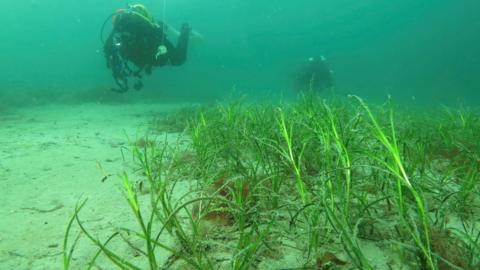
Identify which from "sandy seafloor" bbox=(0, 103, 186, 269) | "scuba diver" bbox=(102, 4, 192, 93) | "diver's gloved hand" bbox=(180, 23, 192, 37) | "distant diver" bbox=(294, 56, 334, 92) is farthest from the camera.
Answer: "distant diver" bbox=(294, 56, 334, 92)

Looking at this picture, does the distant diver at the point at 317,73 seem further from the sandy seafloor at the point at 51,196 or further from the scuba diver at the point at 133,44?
the sandy seafloor at the point at 51,196

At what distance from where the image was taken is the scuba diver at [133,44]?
8.46 m

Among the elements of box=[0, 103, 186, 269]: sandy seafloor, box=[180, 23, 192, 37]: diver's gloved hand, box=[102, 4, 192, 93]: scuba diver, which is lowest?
box=[0, 103, 186, 269]: sandy seafloor

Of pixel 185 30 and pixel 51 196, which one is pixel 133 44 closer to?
pixel 185 30

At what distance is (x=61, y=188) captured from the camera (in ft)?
9.89

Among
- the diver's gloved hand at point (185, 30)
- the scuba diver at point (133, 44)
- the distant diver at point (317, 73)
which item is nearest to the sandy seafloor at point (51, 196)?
the scuba diver at point (133, 44)

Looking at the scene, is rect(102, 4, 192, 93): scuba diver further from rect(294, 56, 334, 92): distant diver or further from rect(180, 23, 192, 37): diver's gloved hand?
rect(294, 56, 334, 92): distant diver

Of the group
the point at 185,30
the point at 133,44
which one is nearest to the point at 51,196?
the point at 133,44

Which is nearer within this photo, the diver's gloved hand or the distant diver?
the diver's gloved hand

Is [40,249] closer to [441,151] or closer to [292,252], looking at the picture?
[292,252]

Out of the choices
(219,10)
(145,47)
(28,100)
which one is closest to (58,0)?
(219,10)

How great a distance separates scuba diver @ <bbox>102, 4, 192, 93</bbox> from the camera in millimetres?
8461

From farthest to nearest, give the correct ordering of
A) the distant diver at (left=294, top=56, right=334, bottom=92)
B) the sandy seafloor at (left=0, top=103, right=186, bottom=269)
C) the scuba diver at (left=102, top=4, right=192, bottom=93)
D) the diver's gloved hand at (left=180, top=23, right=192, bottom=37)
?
the distant diver at (left=294, top=56, right=334, bottom=92) → the diver's gloved hand at (left=180, top=23, right=192, bottom=37) → the scuba diver at (left=102, top=4, right=192, bottom=93) → the sandy seafloor at (left=0, top=103, right=186, bottom=269)

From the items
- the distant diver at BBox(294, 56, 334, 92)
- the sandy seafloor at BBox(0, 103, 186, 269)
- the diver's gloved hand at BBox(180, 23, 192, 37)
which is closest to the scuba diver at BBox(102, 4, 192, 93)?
the diver's gloved hand at BBox(180, 23, 192, 37)
